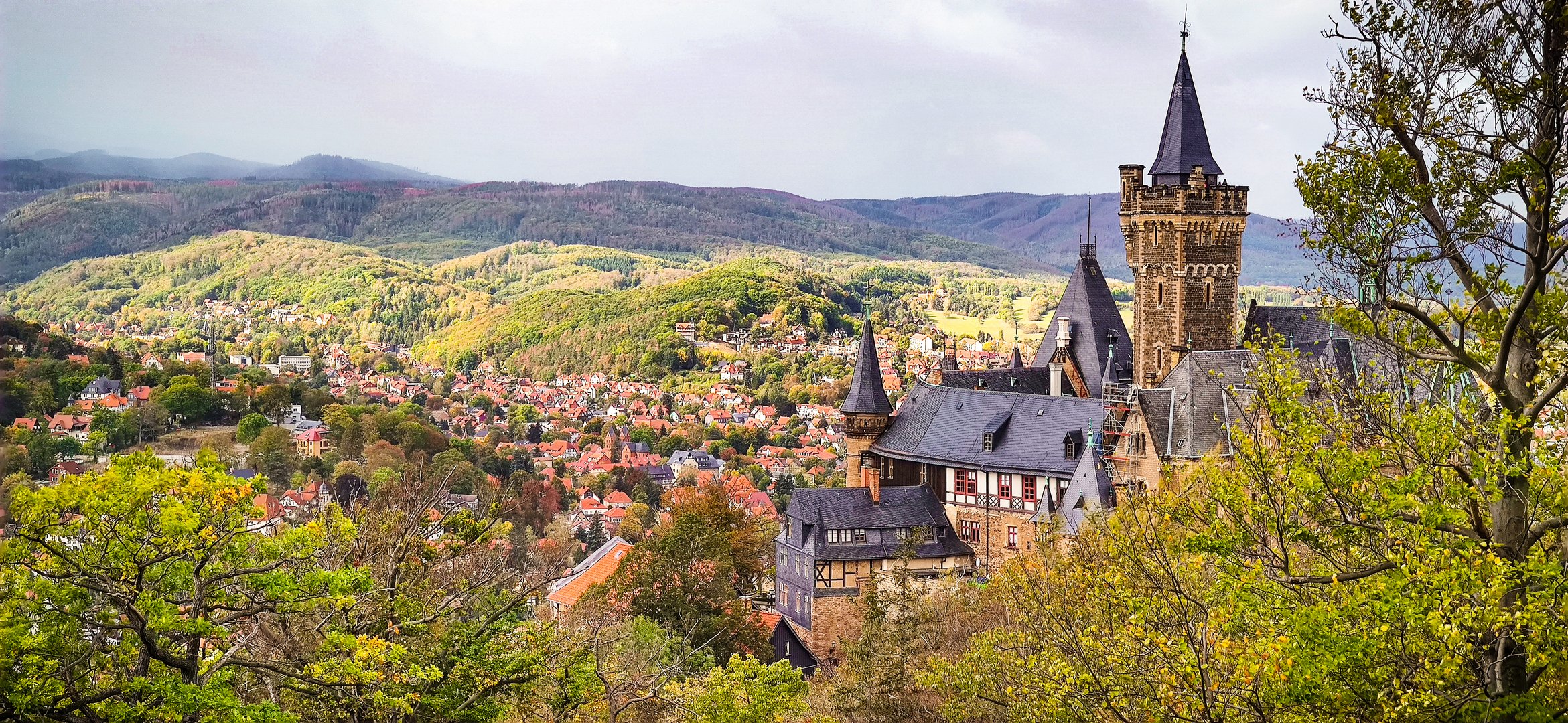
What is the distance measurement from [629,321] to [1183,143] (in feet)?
312

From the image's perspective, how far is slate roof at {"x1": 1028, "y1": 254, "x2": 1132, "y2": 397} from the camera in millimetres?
49875

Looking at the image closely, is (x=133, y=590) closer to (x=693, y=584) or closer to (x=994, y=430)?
(x=693, y=584)

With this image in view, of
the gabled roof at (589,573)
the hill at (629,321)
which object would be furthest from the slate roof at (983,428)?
the hill at (629,321)

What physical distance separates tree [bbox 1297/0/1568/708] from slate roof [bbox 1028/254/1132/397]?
36.4 m

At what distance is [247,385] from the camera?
69.8 m

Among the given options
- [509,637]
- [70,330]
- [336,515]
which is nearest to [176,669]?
[336,515]

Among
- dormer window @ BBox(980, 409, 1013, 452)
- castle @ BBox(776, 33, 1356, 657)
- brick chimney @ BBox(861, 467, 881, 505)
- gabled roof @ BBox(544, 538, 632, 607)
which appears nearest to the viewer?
castle @ BBox(776, 33, 1356, 657)

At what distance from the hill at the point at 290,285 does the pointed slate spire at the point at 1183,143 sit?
303ft

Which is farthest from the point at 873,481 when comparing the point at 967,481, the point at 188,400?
the point at 188,400

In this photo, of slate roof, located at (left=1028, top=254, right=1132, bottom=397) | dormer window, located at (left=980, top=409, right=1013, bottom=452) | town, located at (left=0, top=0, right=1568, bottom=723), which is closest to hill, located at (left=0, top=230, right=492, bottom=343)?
town, located at (left=0, top=0, right=1568, bottom=723)

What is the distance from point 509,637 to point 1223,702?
931cm

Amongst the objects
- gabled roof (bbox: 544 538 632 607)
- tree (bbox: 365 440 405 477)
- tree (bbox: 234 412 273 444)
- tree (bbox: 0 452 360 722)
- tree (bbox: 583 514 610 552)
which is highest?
tree (bbox: 0 452 360 722)

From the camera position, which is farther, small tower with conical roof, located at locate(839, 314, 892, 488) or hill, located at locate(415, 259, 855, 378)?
hill, located at locate(415, 259, 855, 378)

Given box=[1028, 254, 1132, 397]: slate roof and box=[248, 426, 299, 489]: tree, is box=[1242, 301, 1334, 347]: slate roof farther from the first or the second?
box=[248, 426, 299, 489]: tree
